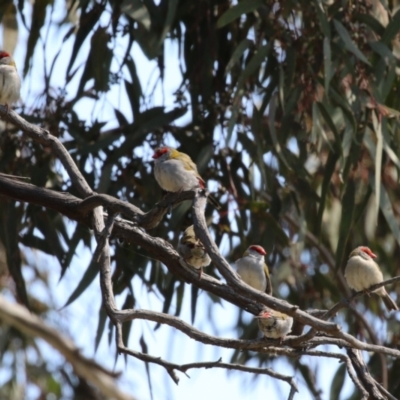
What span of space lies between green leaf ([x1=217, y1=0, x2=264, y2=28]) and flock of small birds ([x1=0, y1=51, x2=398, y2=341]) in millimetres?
787

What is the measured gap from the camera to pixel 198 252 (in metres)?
4.35

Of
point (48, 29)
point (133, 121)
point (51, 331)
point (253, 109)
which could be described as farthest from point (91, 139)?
point (51, 331)

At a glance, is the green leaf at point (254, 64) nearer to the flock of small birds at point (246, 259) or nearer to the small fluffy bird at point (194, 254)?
the flock of small birds at point (246, 259)

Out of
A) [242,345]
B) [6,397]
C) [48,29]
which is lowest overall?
[6,397]

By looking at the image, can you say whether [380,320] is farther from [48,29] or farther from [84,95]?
[48,29]

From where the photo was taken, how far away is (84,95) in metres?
6.43

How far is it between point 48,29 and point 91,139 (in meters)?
0.78

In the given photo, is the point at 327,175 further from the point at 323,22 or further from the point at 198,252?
the point at 198,252

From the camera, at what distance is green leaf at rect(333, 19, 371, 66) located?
5.14 m

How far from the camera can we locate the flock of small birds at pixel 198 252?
393 cm

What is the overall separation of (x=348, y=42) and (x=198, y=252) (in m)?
1.65

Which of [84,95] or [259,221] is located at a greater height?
[84,95]

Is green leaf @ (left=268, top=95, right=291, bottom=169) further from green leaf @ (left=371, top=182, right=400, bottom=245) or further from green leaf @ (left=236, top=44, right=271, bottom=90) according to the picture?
green leaf @ (left=371, top=182, right=400, bottom=245)

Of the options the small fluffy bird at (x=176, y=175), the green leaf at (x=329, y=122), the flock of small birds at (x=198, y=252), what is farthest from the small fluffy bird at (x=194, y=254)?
the green leaf at (x=329, y=122)
